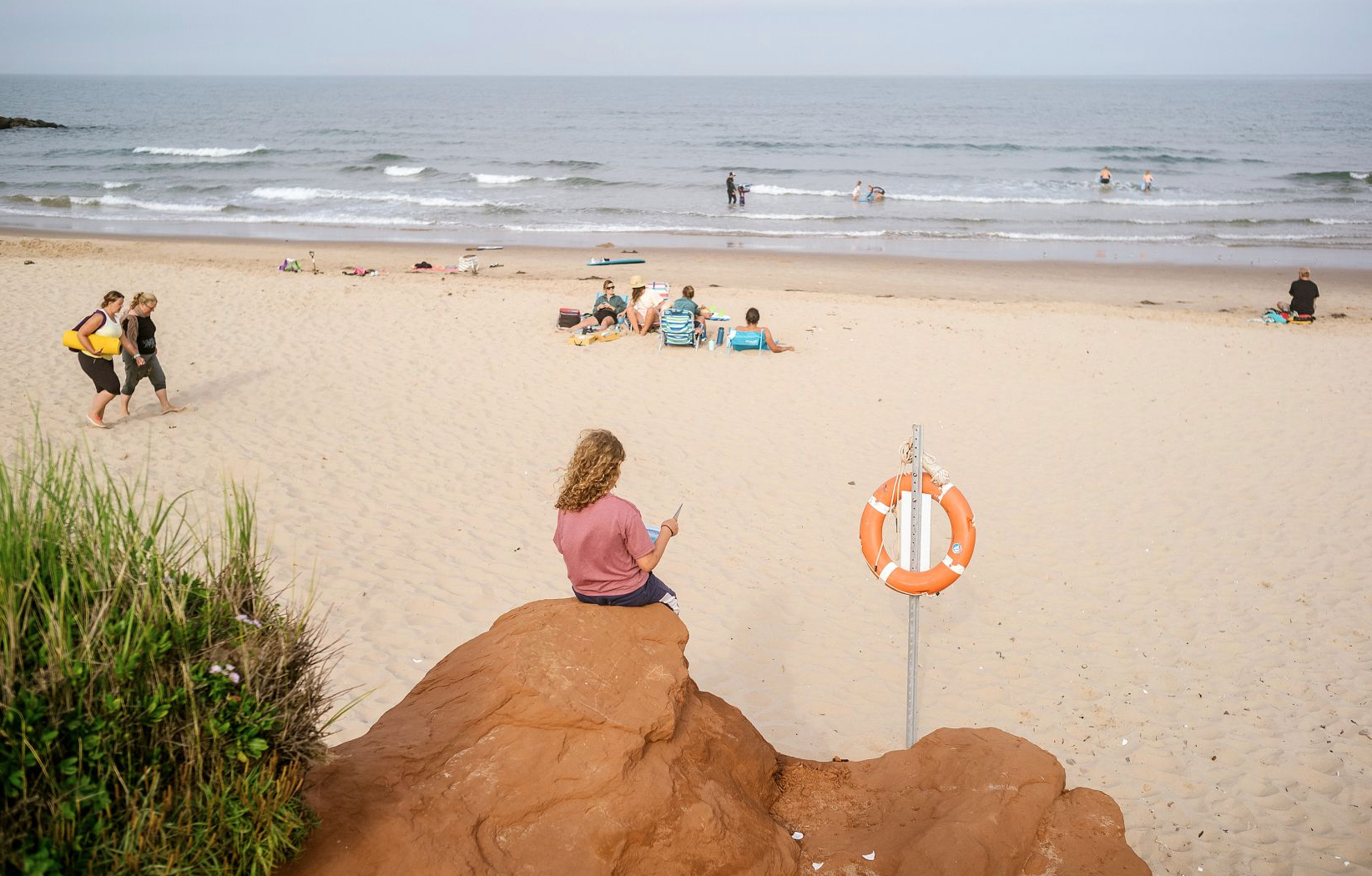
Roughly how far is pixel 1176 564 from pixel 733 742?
5099 millimetres

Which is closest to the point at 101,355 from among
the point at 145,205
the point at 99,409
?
the point at 99,409

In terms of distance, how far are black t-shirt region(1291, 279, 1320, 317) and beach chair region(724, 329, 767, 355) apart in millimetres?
8919

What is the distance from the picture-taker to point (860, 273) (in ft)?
70.1

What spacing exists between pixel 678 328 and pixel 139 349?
6.48 m

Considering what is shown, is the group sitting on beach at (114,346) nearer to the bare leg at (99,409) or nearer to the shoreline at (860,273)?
the bare leg at (99,409)

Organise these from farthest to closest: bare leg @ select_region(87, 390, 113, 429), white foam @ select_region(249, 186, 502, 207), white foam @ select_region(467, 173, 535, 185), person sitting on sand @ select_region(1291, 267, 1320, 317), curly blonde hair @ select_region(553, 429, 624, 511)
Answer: white foam @ select_region(467, 173, 535, 185) → white foam @ select_region(249, 186, 502, 207) → person sitting on sand @ select_region(1291, 267, 1320, 317) → bare leg @ select_region(87, 390, 113, 429) → curly blonde hair @ select_region(553, 429, 624, 511)

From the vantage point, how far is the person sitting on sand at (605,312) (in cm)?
1385

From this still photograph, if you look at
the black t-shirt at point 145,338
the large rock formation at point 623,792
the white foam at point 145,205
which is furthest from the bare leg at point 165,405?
the white foam at point 145,205

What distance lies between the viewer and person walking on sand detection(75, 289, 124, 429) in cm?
946

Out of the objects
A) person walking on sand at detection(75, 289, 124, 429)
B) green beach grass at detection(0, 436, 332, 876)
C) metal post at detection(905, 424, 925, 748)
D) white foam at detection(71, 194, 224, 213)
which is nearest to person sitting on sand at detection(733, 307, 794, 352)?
person walking on sand at detection(75, 289, 124, 429)

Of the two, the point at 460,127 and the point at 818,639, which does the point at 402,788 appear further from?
the point at 460,127

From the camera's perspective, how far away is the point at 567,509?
4.27 metres

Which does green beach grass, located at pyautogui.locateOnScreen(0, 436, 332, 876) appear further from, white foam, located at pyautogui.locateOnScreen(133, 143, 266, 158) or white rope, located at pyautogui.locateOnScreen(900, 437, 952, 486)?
white foam, located at pyautogui.locateOnScreen(133, 143, 266, 158)

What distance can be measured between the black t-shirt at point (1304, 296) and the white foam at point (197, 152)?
44.8 meters
